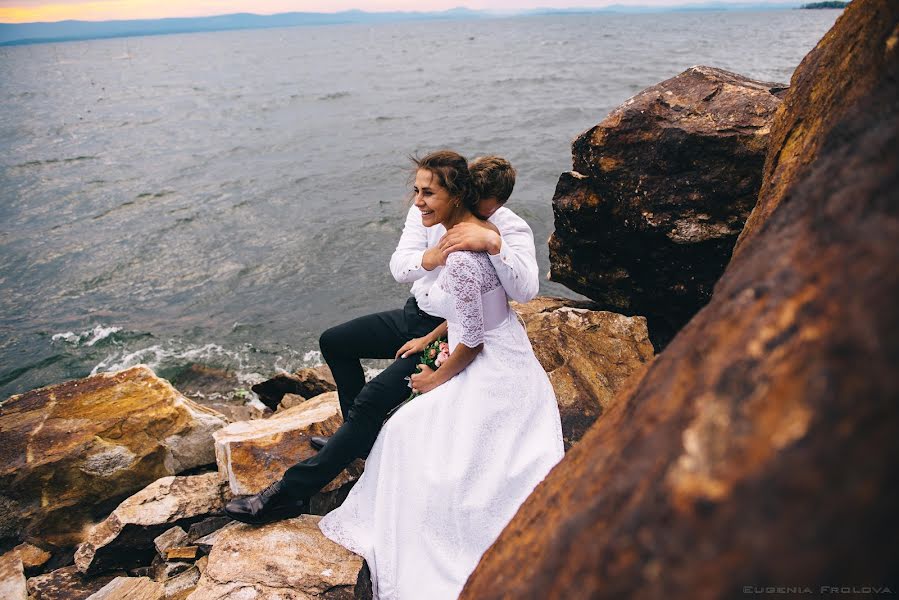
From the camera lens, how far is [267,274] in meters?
12.9

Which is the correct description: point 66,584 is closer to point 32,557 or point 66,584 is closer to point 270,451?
point 32,557

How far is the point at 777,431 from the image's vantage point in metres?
0.97

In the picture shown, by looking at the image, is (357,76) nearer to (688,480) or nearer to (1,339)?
(1,339)

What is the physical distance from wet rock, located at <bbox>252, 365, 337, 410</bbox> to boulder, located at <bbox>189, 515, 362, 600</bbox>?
3.72 metres

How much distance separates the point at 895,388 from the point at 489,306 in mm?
2795

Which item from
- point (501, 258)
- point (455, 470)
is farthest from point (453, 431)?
point (501, 258)

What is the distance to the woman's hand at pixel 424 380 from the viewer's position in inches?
145

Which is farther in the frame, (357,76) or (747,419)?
(357,76)

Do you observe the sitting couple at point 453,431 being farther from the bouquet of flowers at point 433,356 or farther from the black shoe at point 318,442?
the black shoe at point 318,442

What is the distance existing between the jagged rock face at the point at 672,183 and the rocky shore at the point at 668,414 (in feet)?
0.07

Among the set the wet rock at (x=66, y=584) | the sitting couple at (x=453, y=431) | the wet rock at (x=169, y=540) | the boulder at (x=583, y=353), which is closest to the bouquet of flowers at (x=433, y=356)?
the sitting couple at (x=453, y=431)

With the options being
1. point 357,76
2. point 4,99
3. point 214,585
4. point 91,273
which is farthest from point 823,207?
point 4,99

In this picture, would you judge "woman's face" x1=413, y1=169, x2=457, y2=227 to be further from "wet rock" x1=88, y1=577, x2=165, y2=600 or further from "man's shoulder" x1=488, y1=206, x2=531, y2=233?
"wet rock" x1=88, y1=577, x2=165, y2=600

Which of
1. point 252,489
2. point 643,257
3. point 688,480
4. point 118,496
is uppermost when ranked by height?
point 688,480
